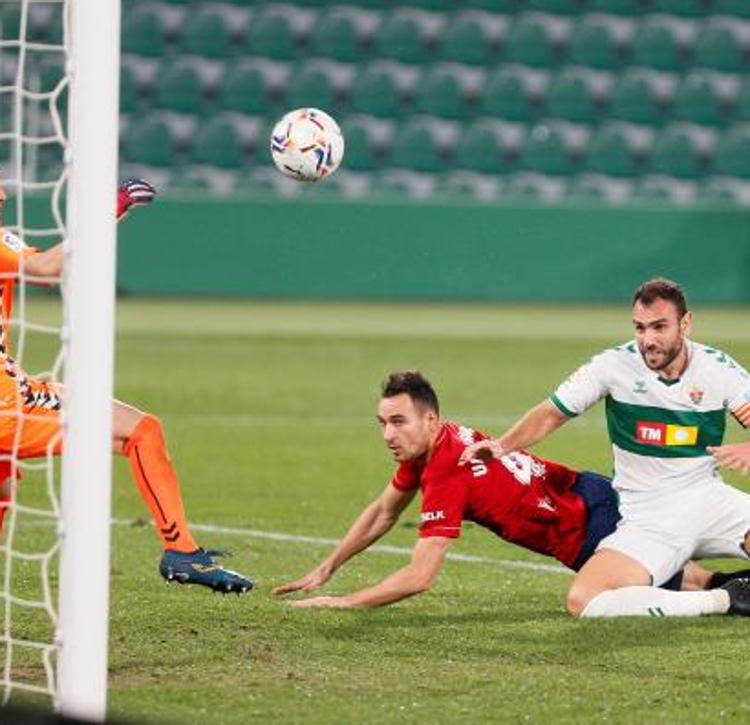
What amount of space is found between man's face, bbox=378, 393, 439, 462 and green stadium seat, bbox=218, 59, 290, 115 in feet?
66.0

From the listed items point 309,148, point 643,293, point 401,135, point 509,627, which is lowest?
point 509,627

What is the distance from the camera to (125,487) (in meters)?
11.2

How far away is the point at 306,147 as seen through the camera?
26.0ft

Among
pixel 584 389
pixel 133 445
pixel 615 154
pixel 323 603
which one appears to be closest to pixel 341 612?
pixel 323 603

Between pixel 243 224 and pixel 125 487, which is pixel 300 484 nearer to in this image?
pixel 125 487

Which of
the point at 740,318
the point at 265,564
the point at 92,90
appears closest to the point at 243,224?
the point at 740,318

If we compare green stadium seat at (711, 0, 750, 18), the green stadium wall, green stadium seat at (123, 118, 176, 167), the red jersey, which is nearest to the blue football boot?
the red jersey

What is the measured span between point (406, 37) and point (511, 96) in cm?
167

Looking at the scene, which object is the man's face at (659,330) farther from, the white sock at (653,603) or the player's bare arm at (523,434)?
the white sock at (653,603)

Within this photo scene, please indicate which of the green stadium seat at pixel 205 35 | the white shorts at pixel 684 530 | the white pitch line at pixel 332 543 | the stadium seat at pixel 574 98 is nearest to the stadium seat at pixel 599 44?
the stadium seat at pixel 574 98

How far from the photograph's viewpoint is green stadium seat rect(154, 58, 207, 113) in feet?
88.2

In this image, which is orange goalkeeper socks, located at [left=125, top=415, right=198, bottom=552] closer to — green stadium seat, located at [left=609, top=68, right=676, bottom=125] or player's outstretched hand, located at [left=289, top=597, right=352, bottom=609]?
player's outstretched hand, located at [left=289, top=597, right=352, bottom=609]

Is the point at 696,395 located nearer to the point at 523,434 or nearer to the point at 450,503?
the point at 523,434

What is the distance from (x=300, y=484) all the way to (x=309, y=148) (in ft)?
11.8
